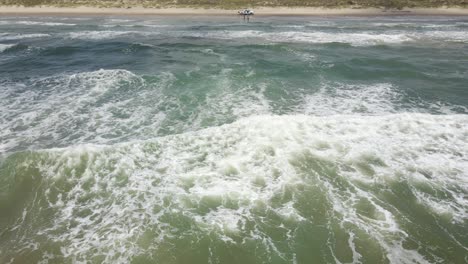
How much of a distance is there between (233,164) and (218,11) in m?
59.4

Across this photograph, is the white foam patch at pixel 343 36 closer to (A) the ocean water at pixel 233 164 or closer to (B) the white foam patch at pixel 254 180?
(A) the ocean water at pixel 233 164

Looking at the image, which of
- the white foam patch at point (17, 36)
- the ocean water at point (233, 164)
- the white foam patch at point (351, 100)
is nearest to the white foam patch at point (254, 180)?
the ocean water at point (233, 164)

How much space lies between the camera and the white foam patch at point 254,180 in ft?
24.8

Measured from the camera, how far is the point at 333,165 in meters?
10.2

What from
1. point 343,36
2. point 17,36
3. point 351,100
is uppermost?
point 17,36

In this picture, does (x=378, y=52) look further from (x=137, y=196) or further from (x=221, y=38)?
(x=137, y=196)

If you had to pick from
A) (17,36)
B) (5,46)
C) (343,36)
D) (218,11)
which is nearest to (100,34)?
(17,36)

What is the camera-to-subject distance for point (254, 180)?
30.9 ft

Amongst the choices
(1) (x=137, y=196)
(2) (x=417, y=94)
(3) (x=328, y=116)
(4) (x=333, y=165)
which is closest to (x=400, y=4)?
(2) (x=417, y=94)

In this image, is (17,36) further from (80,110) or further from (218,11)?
(218,11)

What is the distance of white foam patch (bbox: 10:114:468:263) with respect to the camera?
7566 mm

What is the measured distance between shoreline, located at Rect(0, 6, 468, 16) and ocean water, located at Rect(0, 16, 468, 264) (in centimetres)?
4349

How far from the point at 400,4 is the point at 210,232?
2862 inches

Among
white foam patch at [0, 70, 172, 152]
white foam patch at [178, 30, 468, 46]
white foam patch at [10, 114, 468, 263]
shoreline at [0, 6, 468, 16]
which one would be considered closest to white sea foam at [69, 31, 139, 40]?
white foam patch at [178, 30, 468, 46]
